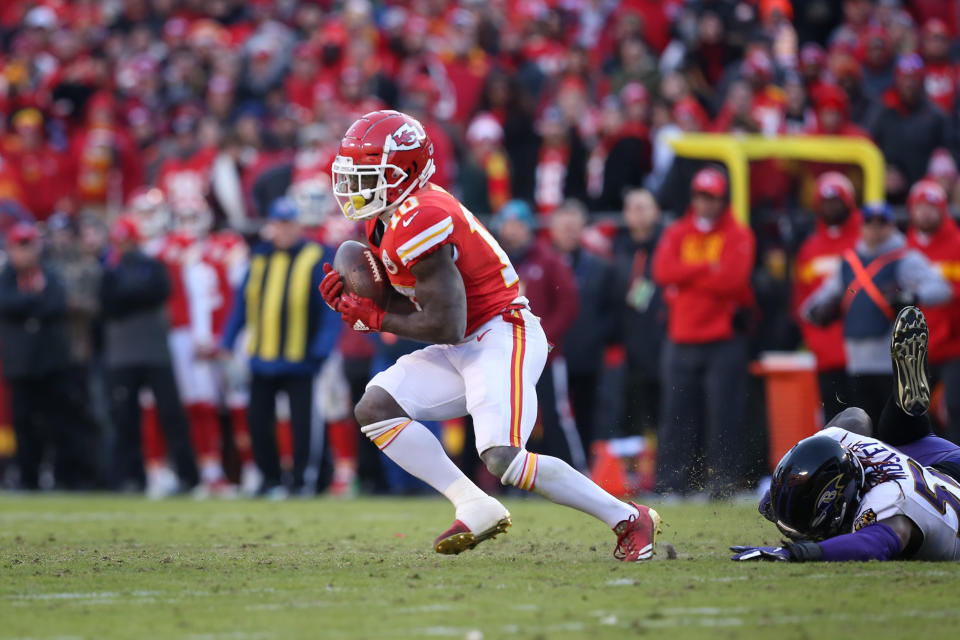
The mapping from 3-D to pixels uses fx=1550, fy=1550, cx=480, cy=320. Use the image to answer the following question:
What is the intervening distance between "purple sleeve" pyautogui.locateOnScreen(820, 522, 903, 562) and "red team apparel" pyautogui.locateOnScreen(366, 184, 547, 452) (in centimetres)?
122

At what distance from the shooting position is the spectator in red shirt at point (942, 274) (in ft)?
34.1

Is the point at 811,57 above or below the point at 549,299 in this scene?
above

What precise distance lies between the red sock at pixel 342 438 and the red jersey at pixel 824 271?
12.5 feet

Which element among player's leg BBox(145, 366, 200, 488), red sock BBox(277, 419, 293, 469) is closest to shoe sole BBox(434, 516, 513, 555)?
player's leg BBox(145, 366, 200, 488)

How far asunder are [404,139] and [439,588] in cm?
205

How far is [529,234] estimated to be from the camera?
1230cm

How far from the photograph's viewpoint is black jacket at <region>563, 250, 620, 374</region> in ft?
40.3

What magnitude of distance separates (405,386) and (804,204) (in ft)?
22.6

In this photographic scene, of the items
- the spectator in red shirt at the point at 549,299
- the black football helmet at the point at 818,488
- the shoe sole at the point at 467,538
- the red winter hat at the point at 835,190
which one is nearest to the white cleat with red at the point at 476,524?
the shoe sole at the point at 467,538

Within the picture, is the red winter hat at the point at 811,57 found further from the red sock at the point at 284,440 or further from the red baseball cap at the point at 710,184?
the red sock at the point at 284,440

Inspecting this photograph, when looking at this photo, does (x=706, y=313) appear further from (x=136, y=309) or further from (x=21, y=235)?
(x=21, y=235)

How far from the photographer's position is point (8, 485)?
1407cm

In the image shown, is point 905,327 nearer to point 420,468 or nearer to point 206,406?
point 420,468

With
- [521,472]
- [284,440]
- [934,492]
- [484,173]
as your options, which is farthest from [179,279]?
[934,492]
